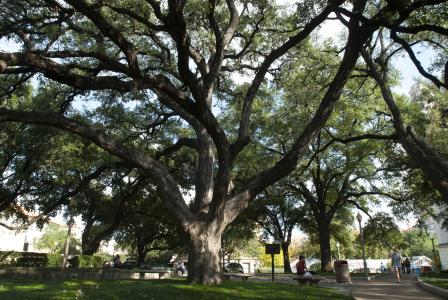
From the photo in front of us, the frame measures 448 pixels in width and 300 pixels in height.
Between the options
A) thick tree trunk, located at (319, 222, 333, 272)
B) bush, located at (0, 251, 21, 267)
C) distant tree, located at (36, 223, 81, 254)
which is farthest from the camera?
distant tree, located at (36, 223, 81, 254)

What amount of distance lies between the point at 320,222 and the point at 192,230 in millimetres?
22706

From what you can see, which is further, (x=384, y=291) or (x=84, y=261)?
(x=84, y=261)

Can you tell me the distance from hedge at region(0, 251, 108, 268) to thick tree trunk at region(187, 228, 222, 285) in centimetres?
1362

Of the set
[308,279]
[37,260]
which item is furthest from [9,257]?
[308,279]

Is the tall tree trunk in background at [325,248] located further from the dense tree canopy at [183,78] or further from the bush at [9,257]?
the bush at [9,257]

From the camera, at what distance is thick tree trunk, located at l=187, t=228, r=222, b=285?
39.6ft

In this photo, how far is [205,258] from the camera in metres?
12.2

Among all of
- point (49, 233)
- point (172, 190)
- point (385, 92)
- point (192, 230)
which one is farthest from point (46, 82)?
point (49, 233)

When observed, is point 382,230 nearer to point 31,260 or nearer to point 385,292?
point 385,292

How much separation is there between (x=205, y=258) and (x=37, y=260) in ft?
55.0

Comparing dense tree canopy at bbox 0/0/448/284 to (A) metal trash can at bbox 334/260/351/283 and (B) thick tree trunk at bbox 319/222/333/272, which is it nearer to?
(A) metal trash can at bbox 334/260/351/283

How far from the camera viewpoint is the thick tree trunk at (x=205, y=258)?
475 inches

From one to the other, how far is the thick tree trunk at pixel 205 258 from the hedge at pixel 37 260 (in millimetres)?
13617

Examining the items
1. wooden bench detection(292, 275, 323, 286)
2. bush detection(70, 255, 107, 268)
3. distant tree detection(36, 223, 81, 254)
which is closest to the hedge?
bush detection(70, 255, 107, 268)
